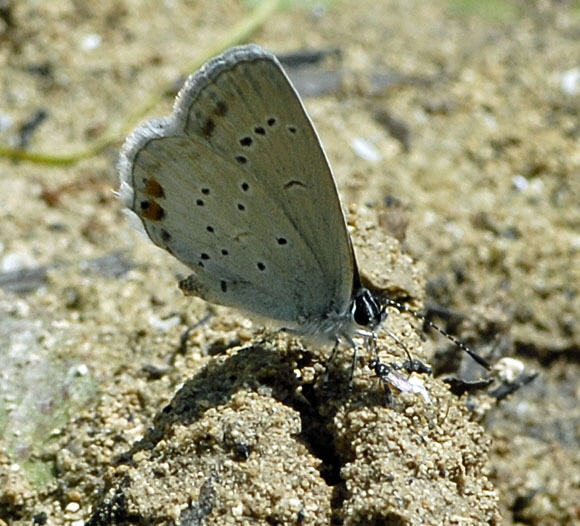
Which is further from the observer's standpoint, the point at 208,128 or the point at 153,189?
the point at 153,189

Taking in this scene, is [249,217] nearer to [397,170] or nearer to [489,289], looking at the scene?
[489,289]

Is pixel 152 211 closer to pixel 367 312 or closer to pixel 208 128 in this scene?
pixel 208 128

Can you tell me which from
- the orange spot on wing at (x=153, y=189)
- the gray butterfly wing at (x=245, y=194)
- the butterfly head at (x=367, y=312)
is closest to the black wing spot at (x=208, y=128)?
the gray butterfly wing at (x=245, y=194)

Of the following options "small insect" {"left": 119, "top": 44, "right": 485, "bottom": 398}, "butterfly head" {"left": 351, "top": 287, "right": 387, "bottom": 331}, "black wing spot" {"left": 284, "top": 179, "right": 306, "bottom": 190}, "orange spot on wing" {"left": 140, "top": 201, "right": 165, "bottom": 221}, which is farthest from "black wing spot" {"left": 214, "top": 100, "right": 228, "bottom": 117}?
"butterfly head" {"left": 351, "top": 287, "right": 387, "bottom": 331}

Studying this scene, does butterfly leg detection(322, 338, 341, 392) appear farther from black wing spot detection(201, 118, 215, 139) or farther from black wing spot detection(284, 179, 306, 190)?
black wing spot detection(201, 118, 215, 139)

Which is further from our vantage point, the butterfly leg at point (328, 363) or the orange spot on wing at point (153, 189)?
the orange spot on wing at point (153, 189)

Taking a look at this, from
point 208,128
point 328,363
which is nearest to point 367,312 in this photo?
point 328,363

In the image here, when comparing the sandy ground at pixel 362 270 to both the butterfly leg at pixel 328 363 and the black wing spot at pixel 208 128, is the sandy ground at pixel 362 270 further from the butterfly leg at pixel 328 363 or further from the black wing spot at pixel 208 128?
the black wing spot at pixel 208 128
